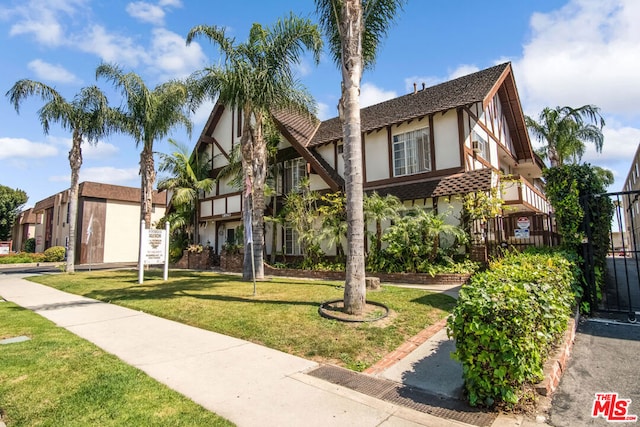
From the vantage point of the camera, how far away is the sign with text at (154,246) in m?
13.6

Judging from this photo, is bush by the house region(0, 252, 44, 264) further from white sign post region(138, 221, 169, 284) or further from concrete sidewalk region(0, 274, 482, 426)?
concrete sidewalk region(0, 274, 482, 426)

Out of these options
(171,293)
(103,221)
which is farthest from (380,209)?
(103,221)

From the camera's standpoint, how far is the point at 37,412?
3559 millimetres

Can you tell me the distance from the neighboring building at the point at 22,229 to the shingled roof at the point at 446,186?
4698 centimetres

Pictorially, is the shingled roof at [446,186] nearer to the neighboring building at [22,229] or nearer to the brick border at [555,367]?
the brick border at [555,367]

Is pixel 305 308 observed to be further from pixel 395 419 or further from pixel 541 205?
pixel 541 205

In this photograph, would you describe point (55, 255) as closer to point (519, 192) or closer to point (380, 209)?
point (380, 209)

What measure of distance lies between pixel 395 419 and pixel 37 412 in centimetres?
362

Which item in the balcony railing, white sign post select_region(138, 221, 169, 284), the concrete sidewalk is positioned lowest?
the concrete sidewalk

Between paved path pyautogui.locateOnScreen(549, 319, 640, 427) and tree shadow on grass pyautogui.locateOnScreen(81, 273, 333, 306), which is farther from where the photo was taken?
tree shadow on grass pyautogui.locateOnScreen(81, 273, 333, 306)

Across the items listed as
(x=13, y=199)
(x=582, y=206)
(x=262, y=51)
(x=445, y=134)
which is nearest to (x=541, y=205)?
(x=445, y=134)

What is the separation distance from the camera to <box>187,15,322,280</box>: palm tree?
11.8m

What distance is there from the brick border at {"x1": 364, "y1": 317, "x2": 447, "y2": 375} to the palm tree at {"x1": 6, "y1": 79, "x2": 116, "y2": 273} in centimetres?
1774

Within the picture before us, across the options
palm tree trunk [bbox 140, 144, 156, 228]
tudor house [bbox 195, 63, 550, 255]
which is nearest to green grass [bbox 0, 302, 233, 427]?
tudor house [bbox 195, 63, 550, 255]
